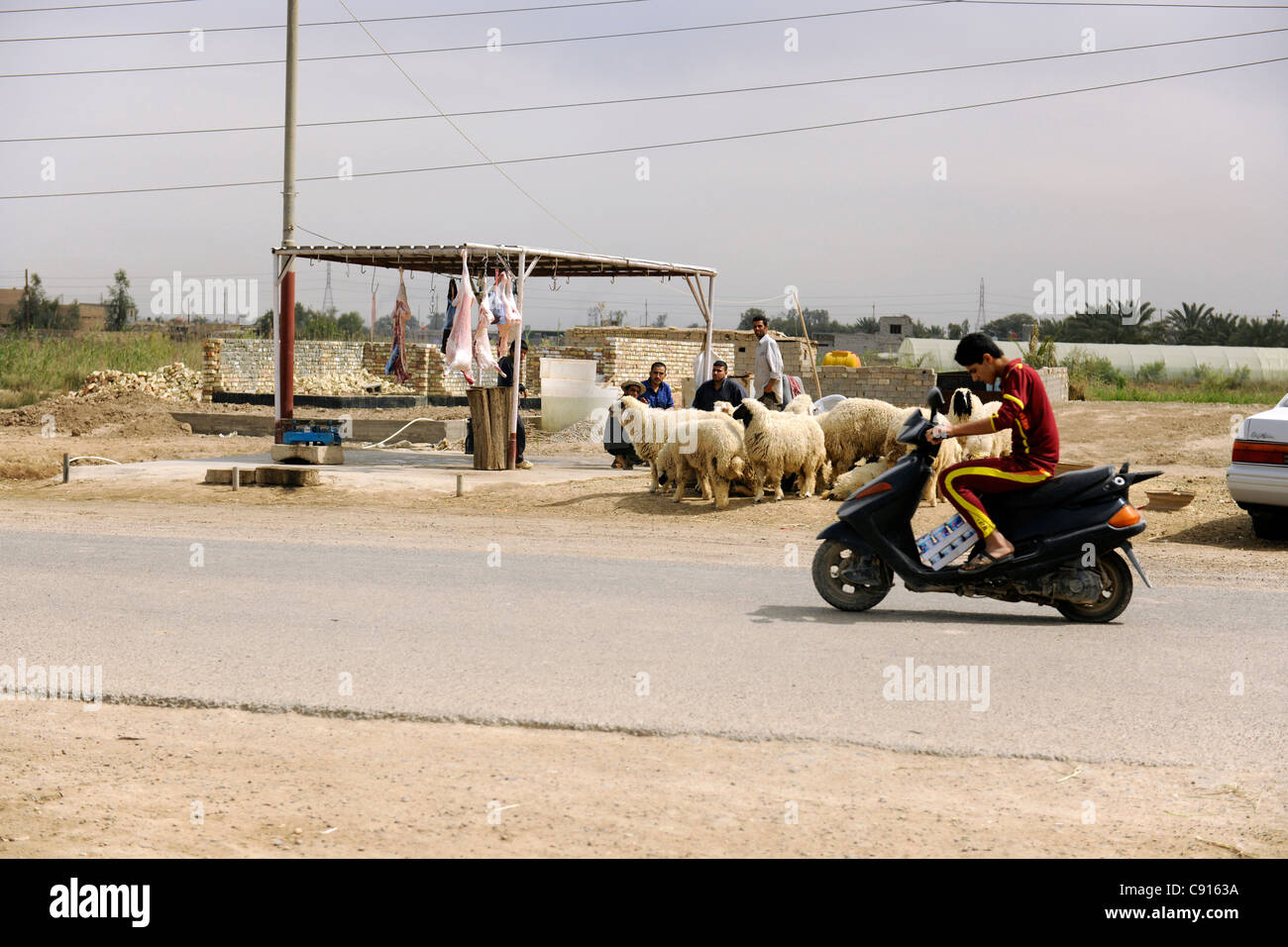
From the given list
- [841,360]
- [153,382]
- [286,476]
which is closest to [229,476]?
[286,476]

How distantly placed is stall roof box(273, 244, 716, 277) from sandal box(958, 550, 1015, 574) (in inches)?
468

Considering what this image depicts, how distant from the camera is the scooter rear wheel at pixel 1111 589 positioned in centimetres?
845

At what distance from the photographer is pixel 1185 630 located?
8430mm

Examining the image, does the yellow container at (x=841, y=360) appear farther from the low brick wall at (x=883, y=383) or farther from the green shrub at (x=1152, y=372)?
the green shrub at (x=1152, y=372)

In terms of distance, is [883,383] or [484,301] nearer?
[484,301]

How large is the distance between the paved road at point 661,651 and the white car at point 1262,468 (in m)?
2.90

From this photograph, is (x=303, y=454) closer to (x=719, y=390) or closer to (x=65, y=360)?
(x=719, y=390)

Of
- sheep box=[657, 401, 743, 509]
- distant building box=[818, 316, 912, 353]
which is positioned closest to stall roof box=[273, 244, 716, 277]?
sheep box=[657, 401, 743, 509]

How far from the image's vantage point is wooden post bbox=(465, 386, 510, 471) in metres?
19.2

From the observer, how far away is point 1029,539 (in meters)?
8.35

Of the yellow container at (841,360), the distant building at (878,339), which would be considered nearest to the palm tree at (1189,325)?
the distant building at (878,339)

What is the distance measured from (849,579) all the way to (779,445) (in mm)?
6442

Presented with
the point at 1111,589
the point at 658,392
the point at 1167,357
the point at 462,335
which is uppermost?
the point at 1167,357

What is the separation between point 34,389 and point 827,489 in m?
29.2
